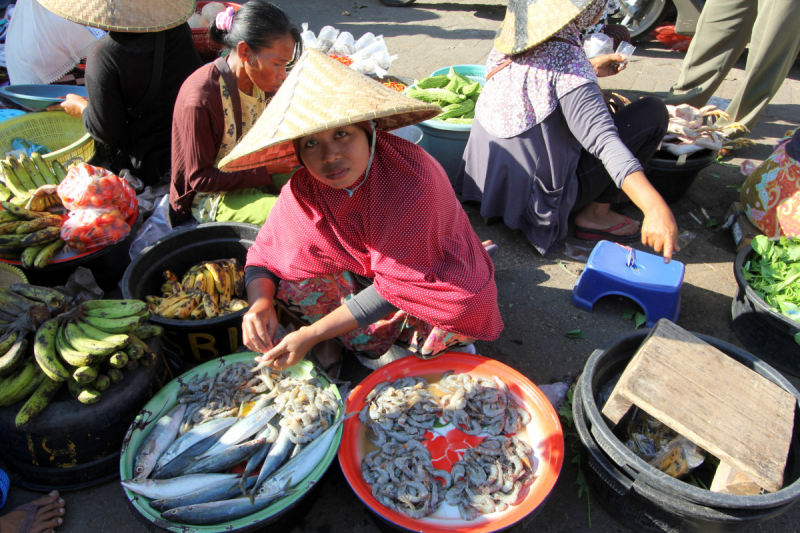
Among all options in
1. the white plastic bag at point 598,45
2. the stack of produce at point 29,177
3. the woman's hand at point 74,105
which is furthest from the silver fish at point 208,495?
the white plastic bag at point 598,45

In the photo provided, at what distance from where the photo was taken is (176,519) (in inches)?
66.1

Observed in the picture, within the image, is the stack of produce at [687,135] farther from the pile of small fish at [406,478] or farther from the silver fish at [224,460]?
the silver fish at [224,460]

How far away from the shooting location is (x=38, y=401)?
6.25ft

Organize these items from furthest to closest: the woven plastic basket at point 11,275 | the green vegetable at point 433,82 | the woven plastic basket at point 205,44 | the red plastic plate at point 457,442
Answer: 1. the woven plastic basket at point 205,44
2. the green vegetable at point 433,82
3. the woven plastic basket at point 11,275
4. the red plastic plate at point 457,442

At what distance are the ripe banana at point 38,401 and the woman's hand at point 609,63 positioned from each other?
12.3ft

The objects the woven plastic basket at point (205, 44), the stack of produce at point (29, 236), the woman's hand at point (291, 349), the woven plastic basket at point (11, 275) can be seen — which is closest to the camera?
the woman's hand at point (291, 349)

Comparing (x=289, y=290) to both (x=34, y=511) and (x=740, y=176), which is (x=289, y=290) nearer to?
(x=34, y=511)

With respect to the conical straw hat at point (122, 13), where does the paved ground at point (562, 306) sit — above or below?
below

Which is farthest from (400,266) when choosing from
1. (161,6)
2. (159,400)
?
(161,6)

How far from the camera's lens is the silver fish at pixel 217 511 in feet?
5.52

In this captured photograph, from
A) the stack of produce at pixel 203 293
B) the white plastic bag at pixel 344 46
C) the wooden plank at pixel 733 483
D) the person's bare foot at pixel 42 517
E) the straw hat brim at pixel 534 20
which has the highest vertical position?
the straw hat brim at pixel 534 20

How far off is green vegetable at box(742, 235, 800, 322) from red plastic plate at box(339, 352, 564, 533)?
1.51 metres

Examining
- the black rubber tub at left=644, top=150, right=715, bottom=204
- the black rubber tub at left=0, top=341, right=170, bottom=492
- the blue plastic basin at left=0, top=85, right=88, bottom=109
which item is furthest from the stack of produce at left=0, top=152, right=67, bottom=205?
the black rubber tub at left=644, top=150, right=715, bottom=204

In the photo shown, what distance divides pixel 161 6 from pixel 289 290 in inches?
76.9
